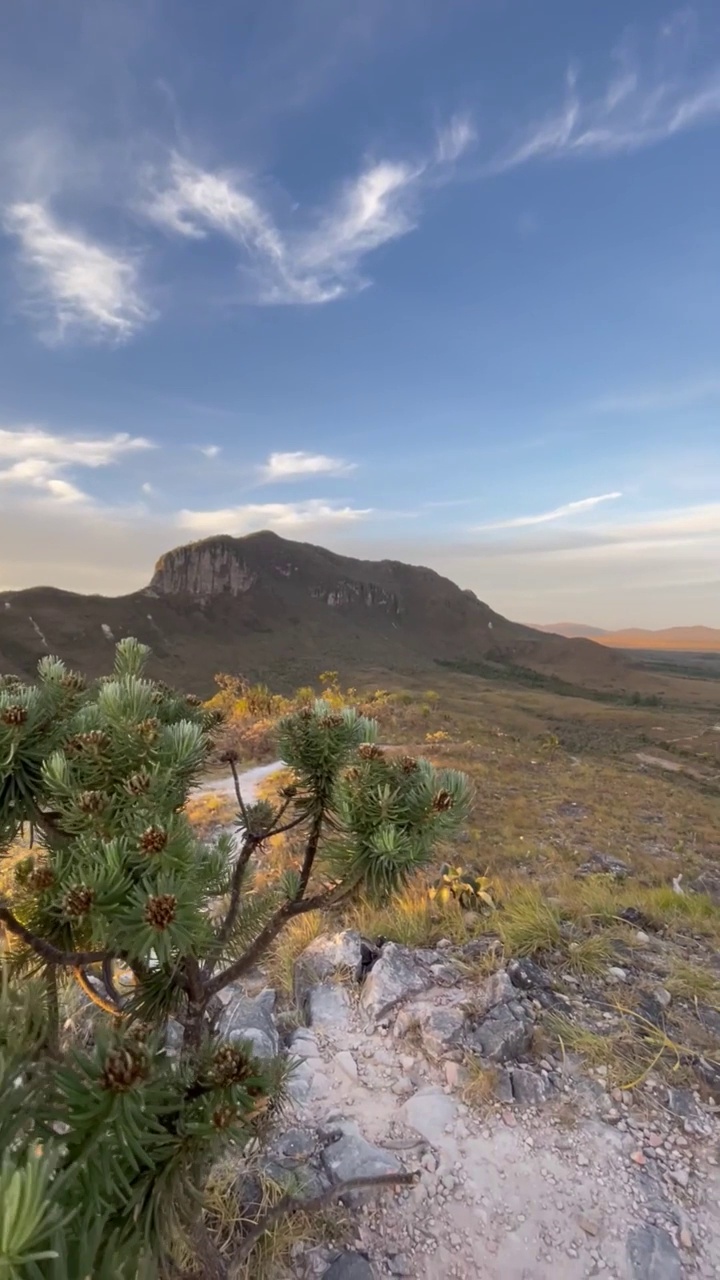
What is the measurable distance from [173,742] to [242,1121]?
95cm

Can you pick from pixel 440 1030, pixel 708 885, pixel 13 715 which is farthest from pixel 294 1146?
pixel 708 885

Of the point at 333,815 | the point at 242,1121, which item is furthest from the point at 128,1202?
the point at 333,815

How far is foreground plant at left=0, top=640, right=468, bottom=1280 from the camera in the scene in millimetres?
1199

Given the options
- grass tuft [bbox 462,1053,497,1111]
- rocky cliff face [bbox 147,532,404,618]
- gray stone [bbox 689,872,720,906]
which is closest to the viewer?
grass tuft [bbox 462,1053,497,1111]

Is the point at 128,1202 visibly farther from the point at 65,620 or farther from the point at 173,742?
the point at 65,620

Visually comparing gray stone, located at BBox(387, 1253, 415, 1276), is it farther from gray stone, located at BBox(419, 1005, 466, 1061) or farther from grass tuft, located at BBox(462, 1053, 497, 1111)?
gray stone, located at BBox(419, 1005, 466, 1061)

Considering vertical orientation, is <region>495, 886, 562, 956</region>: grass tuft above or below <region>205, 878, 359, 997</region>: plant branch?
below

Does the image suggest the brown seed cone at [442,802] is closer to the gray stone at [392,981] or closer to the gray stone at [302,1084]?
the gray stone at [302,1084]

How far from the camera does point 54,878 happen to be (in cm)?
171

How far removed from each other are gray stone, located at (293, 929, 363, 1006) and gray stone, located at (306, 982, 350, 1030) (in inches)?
4.0

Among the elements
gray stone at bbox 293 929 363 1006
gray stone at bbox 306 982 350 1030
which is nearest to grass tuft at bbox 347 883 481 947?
gray stone at bbox 293 929 363 1006

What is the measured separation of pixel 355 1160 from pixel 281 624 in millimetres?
126125

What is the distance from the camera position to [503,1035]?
4051 mm

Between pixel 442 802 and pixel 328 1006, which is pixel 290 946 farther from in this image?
pixel 442 802
